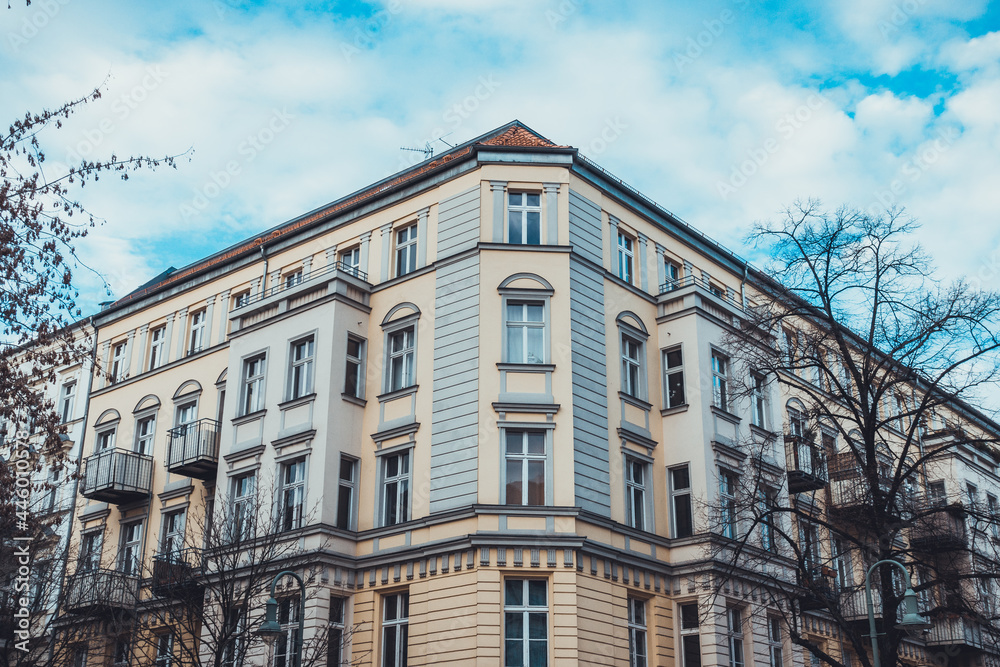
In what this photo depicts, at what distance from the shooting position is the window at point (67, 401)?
4106 cm

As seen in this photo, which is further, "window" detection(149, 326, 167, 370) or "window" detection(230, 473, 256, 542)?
"window" detection(149, 326, 167, 370)

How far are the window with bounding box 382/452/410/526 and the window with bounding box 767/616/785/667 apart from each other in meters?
11.1

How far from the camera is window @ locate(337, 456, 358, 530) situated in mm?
28188

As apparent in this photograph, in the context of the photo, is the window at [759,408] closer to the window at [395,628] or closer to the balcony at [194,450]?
the window at [395,628]

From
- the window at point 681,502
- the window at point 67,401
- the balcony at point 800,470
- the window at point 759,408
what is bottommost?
the window at point 681,502

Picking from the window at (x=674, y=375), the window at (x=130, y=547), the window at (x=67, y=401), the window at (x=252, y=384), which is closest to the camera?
the window at (x=674, y=375)

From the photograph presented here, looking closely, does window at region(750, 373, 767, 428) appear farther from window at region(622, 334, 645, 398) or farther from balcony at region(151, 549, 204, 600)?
balcony at region(151, 549, 204, 600)

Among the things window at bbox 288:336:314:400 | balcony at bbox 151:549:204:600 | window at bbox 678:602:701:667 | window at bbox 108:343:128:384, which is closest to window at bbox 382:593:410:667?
balcony at bbox 151:549:204:600

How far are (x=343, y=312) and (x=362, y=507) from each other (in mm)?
5693

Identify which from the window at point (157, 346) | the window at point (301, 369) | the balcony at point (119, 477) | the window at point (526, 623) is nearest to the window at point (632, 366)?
the window at point (526, 623)

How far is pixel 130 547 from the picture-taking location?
34688 millimetres

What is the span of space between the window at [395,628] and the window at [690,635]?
740 centimetres

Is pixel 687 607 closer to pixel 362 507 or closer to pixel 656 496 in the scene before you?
pixel 656 496

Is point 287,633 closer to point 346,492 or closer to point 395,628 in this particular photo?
point 395,628
